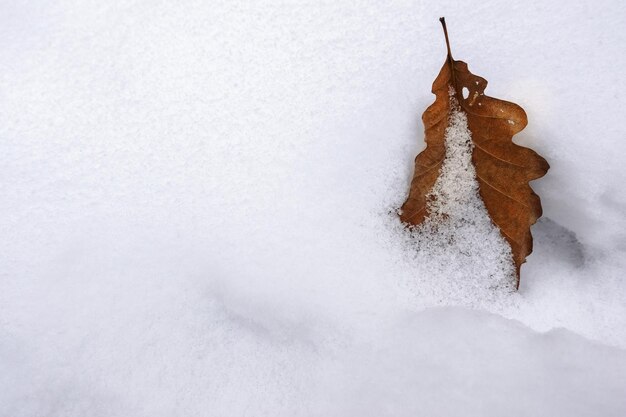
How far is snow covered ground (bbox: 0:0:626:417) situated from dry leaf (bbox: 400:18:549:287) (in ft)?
0.16

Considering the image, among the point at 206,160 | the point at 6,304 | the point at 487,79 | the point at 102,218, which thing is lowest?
the point at 6,304

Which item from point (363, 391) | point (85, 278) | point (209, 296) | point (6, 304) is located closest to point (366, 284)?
point (363, 391)

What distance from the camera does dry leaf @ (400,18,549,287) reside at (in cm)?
81

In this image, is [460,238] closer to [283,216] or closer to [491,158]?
[491,158]

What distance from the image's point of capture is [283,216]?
90 cm

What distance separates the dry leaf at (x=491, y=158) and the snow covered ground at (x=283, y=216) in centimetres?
5

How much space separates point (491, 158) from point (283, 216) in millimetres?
400

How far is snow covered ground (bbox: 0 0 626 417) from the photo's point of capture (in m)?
0.85

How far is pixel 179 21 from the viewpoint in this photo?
3.05 ft

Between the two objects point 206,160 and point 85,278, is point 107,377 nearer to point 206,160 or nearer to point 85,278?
point 85,278

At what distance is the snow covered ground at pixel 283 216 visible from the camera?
2.80 feet

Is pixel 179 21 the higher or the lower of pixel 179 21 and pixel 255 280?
the higher

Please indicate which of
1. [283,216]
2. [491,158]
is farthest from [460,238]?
[283,216]

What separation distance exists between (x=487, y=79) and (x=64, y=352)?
0.97 meters
